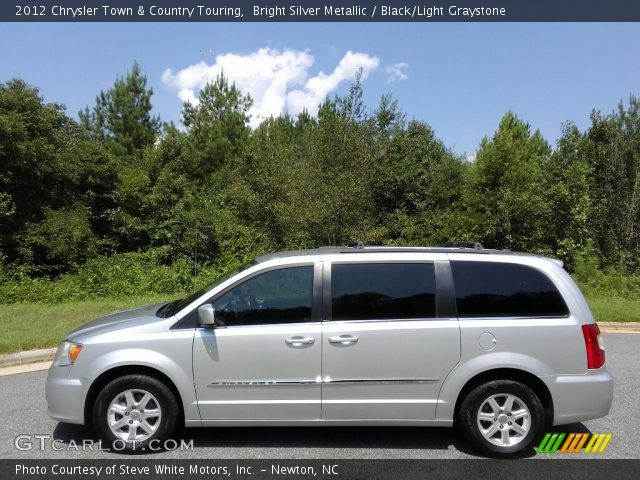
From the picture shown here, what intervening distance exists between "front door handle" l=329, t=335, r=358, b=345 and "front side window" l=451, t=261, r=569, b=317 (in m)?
0.92

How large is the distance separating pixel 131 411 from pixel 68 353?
723 mm

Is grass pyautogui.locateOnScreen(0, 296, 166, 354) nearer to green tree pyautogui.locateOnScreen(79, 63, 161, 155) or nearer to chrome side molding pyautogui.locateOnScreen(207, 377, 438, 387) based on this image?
chrome side molding pyautogui.locateOnScreen(207, 377, 438, 387)

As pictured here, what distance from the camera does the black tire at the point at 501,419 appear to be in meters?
4.05

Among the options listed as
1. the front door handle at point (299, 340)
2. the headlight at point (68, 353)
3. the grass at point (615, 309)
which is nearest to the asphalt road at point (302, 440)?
the headlight at point (68, 353)

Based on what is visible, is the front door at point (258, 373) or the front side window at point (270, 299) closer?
the front door at point (258, 373)

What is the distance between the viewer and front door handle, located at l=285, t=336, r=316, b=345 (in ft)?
13.5

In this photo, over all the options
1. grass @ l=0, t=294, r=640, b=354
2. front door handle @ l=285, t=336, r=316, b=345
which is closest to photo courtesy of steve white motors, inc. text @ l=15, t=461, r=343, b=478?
front door handle @ l=285, t=336, r=316, b=345

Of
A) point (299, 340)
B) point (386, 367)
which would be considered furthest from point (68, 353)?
point (386, 367)

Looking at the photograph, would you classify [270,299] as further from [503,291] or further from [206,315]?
[503,291]

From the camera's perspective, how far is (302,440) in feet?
14.3

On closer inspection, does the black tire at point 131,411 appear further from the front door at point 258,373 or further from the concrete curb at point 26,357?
the concrete curb at point 26,357

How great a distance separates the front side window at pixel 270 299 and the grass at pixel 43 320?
15.4 ft

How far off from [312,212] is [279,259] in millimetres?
9363

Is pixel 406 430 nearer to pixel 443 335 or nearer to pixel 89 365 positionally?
pixel 443 335
